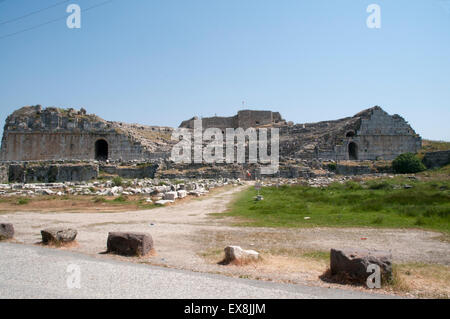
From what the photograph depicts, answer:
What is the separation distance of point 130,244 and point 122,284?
1.92m

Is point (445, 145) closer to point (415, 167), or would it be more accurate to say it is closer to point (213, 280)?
point (415, 167)

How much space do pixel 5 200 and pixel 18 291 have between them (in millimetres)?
15523

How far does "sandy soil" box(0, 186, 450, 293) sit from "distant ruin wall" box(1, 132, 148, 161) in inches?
1139

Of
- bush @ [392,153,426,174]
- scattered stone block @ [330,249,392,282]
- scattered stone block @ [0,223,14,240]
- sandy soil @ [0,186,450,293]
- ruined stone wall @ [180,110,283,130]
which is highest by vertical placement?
Answer: ruined stone wall @ [180,110,283,130]

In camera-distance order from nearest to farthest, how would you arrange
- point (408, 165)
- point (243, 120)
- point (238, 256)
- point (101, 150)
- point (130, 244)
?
point (238, 256) < point (130, 244) < point (408, 165) < point (101, 150) < point (243, 120)

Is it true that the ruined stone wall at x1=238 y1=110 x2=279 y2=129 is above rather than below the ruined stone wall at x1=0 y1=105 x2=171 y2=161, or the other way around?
above

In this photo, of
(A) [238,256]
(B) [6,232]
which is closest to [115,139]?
(B) [6,232]

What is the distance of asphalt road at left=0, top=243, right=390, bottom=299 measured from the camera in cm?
406

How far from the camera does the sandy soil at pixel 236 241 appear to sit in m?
5.53

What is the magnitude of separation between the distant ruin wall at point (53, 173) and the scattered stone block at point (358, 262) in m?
31.2

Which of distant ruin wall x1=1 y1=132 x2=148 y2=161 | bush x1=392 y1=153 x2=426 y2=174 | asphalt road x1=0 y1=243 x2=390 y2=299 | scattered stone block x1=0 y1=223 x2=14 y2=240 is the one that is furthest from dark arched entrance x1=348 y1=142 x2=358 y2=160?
asphalt road x1=0 y1=243 x2=390 y2=299

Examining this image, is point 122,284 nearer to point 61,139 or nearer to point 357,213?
point 357,213

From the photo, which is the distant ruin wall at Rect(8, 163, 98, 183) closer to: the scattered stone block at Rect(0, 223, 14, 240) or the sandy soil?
the sandy soil

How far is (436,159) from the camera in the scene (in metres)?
33.8
